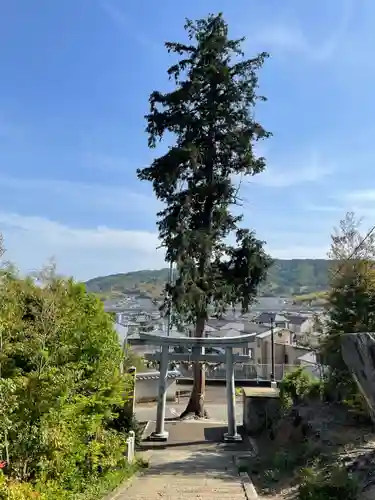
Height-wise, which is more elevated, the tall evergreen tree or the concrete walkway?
the tall evergreen tree

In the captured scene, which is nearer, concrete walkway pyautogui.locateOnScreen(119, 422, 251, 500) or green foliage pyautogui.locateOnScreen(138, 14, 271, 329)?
concrete walkway pyautogui.locateOnScreen(119, 422, 251, 500)

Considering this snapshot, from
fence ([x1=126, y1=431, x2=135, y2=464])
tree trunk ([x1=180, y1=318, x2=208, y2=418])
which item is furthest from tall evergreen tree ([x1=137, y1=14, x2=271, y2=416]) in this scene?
fence ([x1=126, y1=431, x2=135, y2=464])

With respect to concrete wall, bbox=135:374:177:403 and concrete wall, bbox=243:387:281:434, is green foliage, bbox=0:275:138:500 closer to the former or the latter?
concrete wall, bbox=243:387:281:434

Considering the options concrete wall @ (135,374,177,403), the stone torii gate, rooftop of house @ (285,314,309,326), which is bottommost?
concrete wall @ (135,374,177,403)

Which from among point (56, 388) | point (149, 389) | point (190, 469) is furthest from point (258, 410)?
point (56, 388)

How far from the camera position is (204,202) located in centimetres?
1930

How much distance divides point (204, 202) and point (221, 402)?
10404mm

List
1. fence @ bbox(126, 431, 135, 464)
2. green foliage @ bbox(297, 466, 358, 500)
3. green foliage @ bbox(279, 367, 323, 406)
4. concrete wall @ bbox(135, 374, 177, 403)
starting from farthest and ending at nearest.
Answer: concrete wall @ bbox(135, 374, 177, 403) → green foliage @ bbox(279, 367, 323, 406) → fence @ bbox(126, 431, 135, 464) → green foliage @ bbox(297, 466, 358, 500)

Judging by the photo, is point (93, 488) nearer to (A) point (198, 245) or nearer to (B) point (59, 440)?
(B) point (59, 440)

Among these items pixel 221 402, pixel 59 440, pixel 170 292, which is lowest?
pixel 221 402

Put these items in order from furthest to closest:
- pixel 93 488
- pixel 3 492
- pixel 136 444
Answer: pixel 136 444, pixel 93 488, pixel 3 492

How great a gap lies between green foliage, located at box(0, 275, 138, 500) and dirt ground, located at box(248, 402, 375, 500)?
3.38 meters

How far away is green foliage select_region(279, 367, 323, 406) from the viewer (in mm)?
14828

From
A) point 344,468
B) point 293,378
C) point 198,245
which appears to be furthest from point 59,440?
point 198,245
